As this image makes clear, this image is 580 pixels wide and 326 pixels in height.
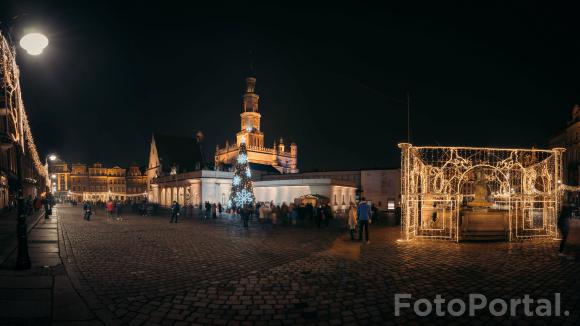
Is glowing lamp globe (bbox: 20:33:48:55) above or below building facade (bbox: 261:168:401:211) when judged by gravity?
above

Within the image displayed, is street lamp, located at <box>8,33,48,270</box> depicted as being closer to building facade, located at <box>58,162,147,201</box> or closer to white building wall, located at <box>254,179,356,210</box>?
white building wall, located at <box>254,179,356,210</box>

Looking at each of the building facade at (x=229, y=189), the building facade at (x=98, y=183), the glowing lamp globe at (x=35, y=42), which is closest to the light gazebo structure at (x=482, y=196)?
the glowing lamp globe at (x=35, y=42)

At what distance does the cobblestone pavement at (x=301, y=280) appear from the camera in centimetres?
577

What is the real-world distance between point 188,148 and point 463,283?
287ft

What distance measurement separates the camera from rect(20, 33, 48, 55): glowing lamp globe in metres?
7.05

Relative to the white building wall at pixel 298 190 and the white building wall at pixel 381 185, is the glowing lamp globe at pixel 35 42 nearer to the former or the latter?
the white building wall at pixel 298 190

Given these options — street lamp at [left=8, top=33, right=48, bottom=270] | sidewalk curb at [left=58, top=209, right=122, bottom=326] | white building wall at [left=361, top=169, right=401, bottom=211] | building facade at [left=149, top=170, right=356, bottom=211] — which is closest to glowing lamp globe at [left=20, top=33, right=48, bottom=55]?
street lamp at [left=8, top=33, right=48, bottom=270]

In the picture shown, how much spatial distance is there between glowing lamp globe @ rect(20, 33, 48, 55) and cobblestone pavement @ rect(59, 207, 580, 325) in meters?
4.82

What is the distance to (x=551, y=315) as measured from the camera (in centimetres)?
582

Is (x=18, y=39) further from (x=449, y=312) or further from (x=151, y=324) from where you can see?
(x=449, y=312)

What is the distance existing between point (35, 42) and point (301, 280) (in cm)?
730

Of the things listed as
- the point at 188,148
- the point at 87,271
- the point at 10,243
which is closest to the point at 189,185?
the point at 188,148

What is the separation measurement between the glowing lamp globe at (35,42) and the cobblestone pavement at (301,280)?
482 centimetres

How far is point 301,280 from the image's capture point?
8039 millimetres
